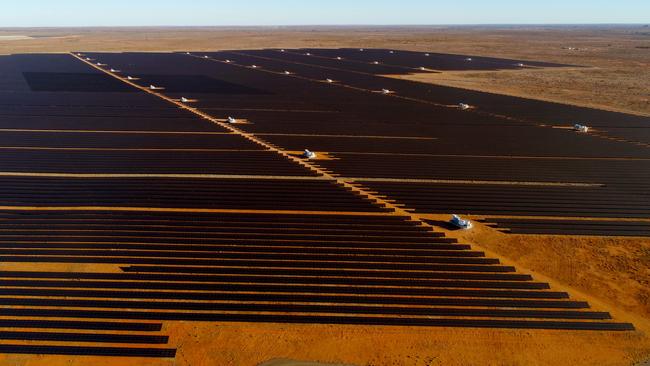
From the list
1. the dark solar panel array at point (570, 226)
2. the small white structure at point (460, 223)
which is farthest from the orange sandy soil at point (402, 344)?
the small white structure at point (460, 223)

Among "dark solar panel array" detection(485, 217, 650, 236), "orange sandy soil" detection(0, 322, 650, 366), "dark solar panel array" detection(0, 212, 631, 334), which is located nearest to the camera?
"orange sandy soil" detection(0, 322, 650, 366)

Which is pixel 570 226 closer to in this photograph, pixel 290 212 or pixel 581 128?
pixel 290 212

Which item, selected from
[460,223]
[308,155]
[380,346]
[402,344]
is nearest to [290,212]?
[460,223]

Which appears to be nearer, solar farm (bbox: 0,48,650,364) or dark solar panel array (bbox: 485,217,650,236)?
solar farm (bbox: 0,48,650,364)

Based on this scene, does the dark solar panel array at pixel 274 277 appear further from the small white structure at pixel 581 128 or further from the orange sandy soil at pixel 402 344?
→ the small white structure at pixel 581 128

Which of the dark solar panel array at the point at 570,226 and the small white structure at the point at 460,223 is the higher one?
the small white structure at the point at 460,223

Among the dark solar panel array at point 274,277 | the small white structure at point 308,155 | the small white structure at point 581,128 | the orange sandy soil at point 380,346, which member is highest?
the small white structure at point 581,128

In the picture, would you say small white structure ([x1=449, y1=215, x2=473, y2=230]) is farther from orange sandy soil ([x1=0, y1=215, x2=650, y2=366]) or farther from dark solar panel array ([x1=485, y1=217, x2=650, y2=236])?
orange sandy soil ([x1=0, y1=215, x2=650, y2=366])

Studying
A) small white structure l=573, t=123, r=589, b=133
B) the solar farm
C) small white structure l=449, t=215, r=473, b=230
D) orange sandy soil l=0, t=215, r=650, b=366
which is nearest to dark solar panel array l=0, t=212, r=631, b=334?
the solar farm
